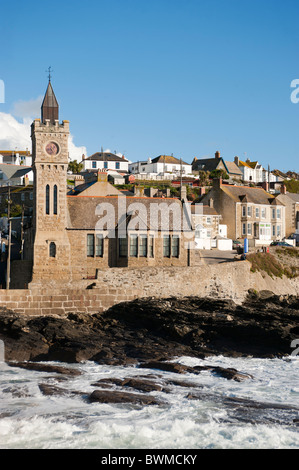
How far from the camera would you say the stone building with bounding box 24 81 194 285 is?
39656mm

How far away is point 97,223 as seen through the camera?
41.2 m

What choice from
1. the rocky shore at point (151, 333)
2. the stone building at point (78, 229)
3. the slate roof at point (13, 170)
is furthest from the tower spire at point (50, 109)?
the slate roof at point (13, 170)

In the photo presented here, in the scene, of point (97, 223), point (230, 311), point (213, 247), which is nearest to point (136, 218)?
point (97, 223)

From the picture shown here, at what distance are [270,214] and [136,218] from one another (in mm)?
26010

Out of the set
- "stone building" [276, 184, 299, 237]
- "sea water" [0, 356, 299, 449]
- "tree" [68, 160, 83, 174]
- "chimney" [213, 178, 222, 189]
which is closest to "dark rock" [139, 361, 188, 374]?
"sea water" [0, 356, 299, 449]

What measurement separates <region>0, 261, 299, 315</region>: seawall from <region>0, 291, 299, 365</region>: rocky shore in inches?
30.9

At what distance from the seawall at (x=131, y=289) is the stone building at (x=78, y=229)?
159cm

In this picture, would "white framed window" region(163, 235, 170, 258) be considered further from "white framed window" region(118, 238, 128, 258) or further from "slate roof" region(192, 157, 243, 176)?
"slate roof" region(192, 157, 243, 176)

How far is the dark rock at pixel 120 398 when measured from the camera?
21.7 meters

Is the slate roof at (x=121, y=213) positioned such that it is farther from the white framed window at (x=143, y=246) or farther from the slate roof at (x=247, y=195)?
the slate roof at (x=247, y=195)
